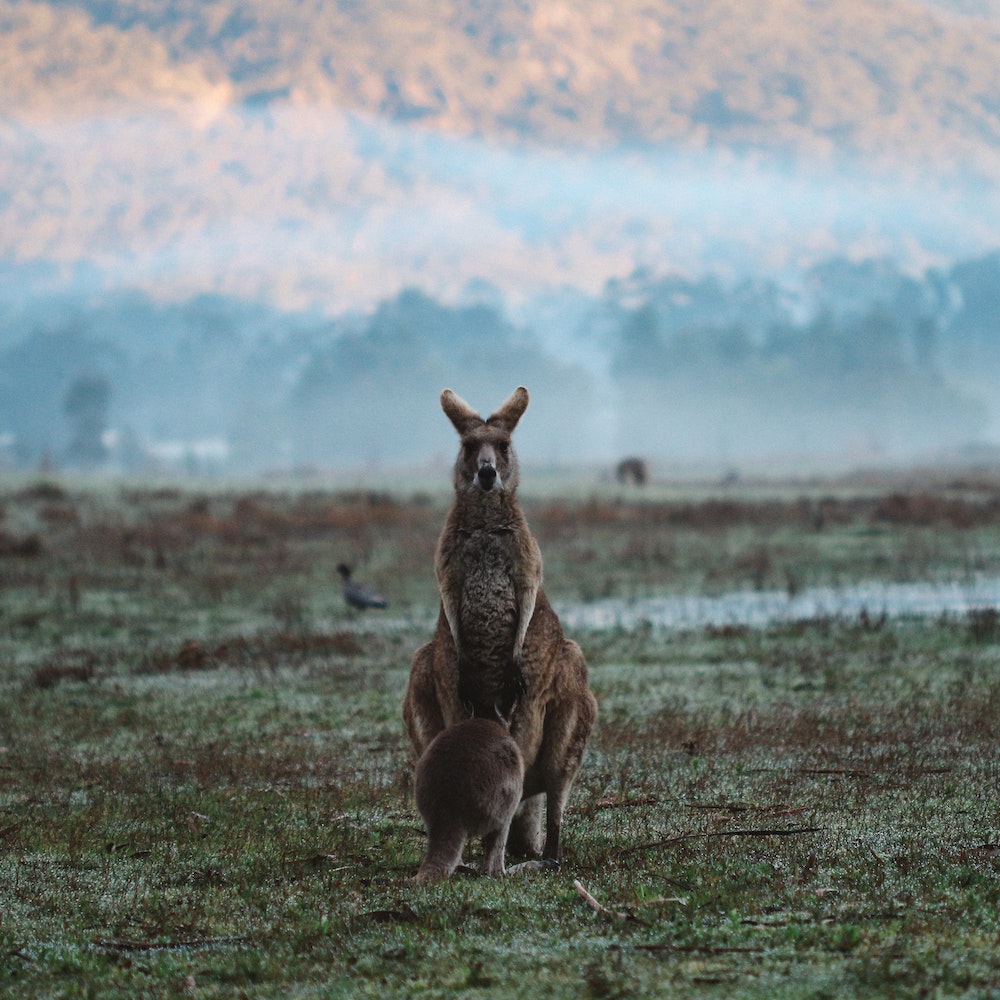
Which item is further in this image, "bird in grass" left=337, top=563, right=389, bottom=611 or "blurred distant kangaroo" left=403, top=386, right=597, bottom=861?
"bird in grass" left=337, top=563, right=389, bottom=611

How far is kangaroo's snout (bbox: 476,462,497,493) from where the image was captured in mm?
7521

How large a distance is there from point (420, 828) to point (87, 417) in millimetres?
160553

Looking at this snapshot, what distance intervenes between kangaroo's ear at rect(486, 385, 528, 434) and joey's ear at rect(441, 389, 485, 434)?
0.32 feet

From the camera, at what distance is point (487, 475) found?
24.7 ft

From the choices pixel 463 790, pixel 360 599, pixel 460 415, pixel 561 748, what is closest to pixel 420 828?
pixel 561 748

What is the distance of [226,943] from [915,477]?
247 ft

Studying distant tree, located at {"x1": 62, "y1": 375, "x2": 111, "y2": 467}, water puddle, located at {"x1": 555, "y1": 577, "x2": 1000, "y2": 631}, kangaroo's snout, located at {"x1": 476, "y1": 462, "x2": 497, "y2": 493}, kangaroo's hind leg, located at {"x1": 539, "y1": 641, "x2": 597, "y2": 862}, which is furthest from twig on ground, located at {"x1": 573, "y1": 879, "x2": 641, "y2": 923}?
distant tree, located at {"x1": 62, "y1": 375, "x2": 111, "y2": 467}

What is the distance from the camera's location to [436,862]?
7.12 meters

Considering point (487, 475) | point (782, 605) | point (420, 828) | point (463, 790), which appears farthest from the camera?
point (782, 605)

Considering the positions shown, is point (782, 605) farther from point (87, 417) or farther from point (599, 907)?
point (87, 417)

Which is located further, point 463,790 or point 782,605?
point 782,605

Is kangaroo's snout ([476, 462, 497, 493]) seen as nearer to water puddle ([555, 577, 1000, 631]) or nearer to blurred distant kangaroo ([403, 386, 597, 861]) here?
blurred distant kangaroo ([403, 386, 597, 861])

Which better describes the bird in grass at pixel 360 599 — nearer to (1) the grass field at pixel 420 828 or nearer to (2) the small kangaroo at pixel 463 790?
(1) the grass field at pixel 420 828

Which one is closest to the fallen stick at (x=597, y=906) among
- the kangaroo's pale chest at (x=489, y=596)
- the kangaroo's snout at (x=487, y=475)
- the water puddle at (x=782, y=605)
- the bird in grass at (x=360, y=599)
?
the kangaroo's pale chest at (x=489, y=596)
